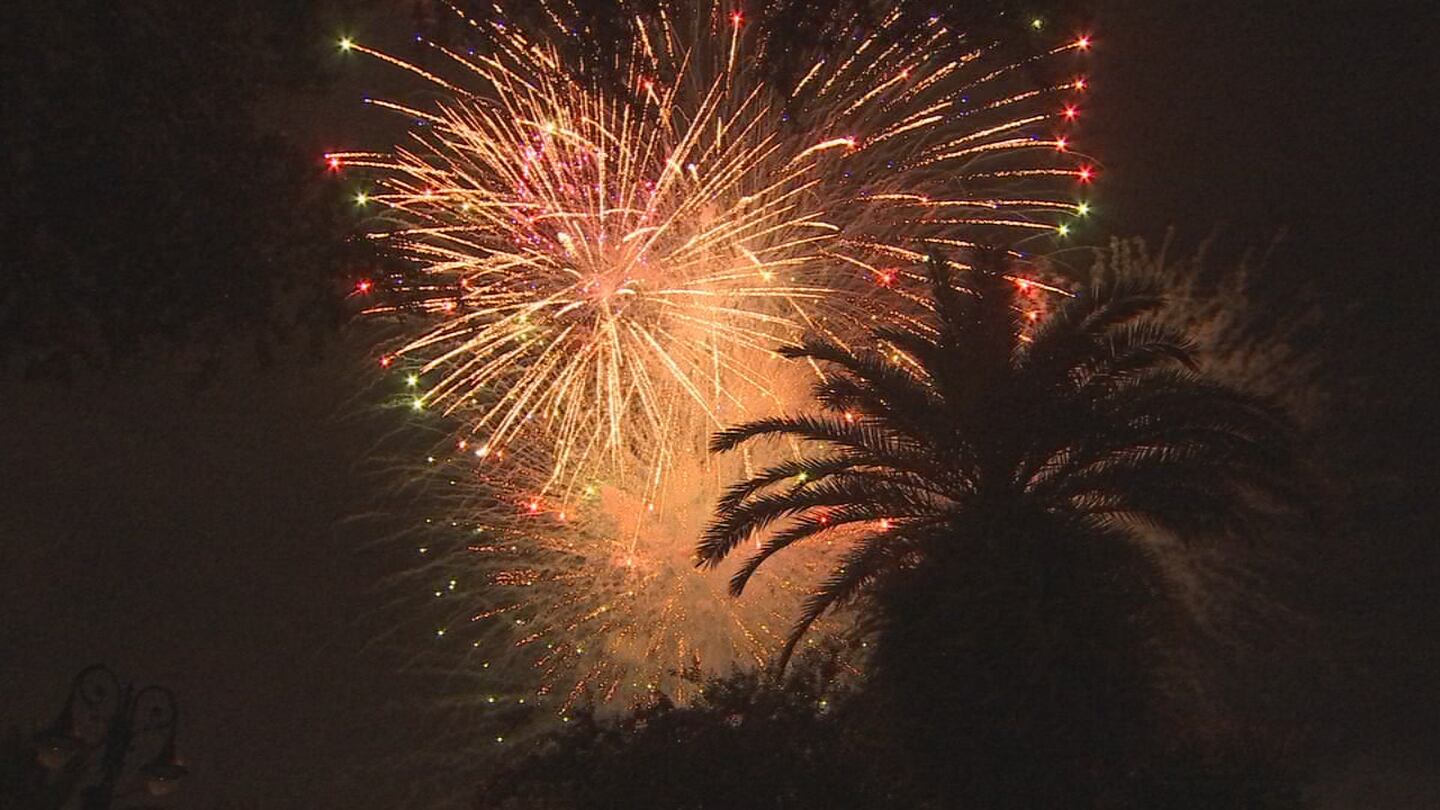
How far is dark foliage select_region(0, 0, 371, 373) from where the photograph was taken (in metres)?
9.29

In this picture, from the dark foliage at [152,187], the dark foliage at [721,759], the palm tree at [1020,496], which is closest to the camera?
the dark foliage at [152,187]

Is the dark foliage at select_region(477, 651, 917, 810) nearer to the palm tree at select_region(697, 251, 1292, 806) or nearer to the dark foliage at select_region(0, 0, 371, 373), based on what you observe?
the palm tree at select_region(697, 251, 1292, 806)

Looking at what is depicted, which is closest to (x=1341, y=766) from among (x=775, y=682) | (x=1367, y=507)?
(x=1367, y=507)

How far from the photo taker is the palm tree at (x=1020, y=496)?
45.3 ft

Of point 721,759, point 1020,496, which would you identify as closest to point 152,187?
point 1020,496

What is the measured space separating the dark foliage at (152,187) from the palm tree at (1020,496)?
627 cm

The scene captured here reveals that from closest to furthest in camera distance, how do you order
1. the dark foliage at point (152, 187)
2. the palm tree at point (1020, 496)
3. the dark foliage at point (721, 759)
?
1. the dark foliage at point (152, 187)
2. the palm tree at point (1020, 496)
3. the dark foliage at point (721, 759)

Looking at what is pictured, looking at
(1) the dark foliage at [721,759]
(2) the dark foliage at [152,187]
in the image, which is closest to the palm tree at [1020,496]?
(1) the dark foliage at [721,759]


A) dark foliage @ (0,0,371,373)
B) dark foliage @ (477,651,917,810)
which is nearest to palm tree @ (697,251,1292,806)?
dark foliage @ (477,651,917,810)

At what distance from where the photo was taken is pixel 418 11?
37.0ft

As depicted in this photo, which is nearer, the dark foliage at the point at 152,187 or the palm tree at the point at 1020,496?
the dark foliage at the point at 152,187

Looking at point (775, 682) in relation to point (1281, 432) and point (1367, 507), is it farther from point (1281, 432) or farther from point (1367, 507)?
point (1367, 507)

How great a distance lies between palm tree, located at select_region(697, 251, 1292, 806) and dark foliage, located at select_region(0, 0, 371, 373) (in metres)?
6.27

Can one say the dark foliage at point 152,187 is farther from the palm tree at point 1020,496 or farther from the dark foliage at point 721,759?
the dark foliage at point 721,759
